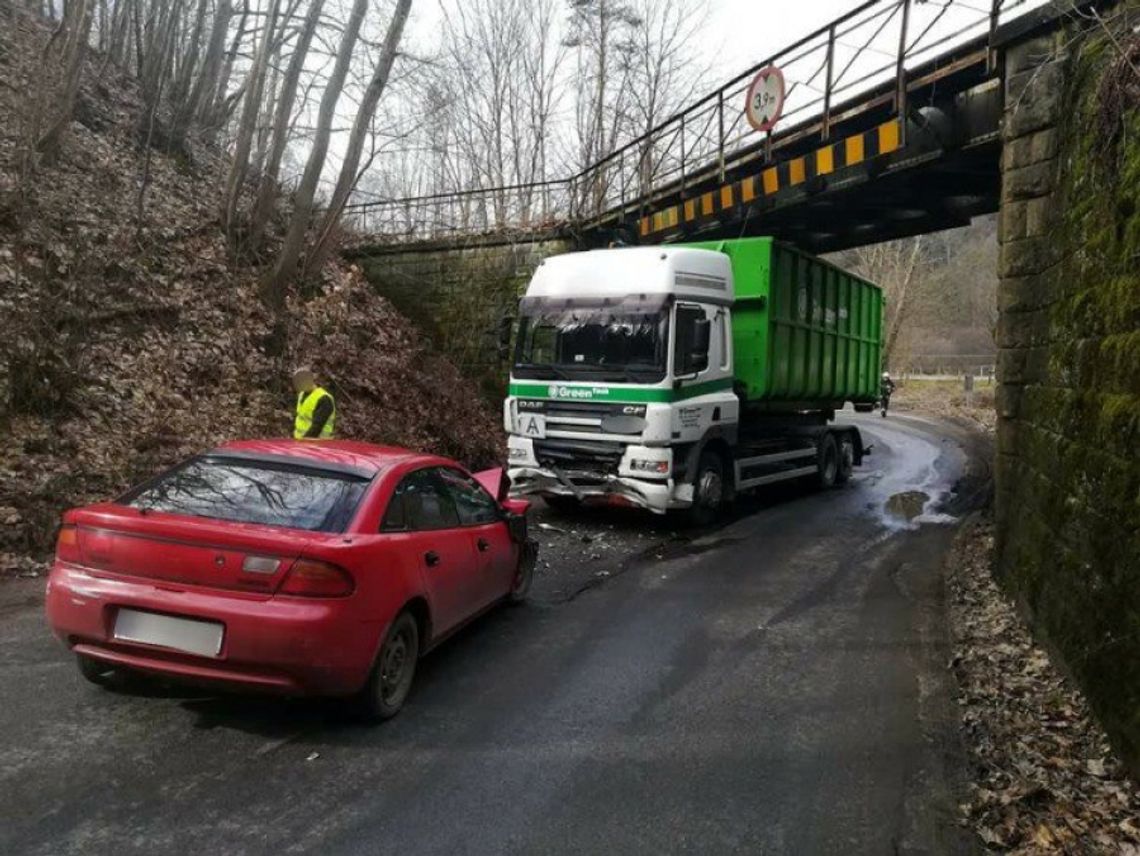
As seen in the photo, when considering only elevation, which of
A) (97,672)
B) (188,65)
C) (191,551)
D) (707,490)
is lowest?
(97,672)

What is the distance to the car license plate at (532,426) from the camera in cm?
999

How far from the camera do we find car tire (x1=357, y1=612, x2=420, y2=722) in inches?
163

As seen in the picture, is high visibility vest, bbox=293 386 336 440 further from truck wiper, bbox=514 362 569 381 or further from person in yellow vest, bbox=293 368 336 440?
truck wiper, bbox=514 362 569 381

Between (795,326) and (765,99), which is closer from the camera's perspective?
(765,99)

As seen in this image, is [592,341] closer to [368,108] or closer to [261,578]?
[261,578]

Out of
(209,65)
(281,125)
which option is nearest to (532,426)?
(281,125)

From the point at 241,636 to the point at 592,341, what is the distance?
6.67m

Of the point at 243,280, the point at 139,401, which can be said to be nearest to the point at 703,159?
the point at 243,280

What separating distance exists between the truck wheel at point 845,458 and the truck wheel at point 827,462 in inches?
6.1

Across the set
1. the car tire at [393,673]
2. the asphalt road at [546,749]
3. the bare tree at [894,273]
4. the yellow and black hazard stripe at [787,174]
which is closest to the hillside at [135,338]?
the asphalt road at [546,749]

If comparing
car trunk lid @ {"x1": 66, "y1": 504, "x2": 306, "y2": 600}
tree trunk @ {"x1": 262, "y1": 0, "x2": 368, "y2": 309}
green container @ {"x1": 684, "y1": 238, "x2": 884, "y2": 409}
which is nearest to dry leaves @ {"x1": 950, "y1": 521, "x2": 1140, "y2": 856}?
car trunk lid @ {"x1": 66, "y1": 504, "x2": 306, "y2": 600}

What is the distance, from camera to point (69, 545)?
4.15 meters

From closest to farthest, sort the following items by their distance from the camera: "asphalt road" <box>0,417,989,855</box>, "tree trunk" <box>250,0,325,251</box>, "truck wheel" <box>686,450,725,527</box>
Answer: "asphalt road" <box>0,417,989,855</box> → "truck wheel" <box>686,450,725,527</box> → "tree trunk" <box>250,0,325,251</box>

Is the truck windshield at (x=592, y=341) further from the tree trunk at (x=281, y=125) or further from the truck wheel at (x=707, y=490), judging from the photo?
the tree trunk at (x=281, y=125)
